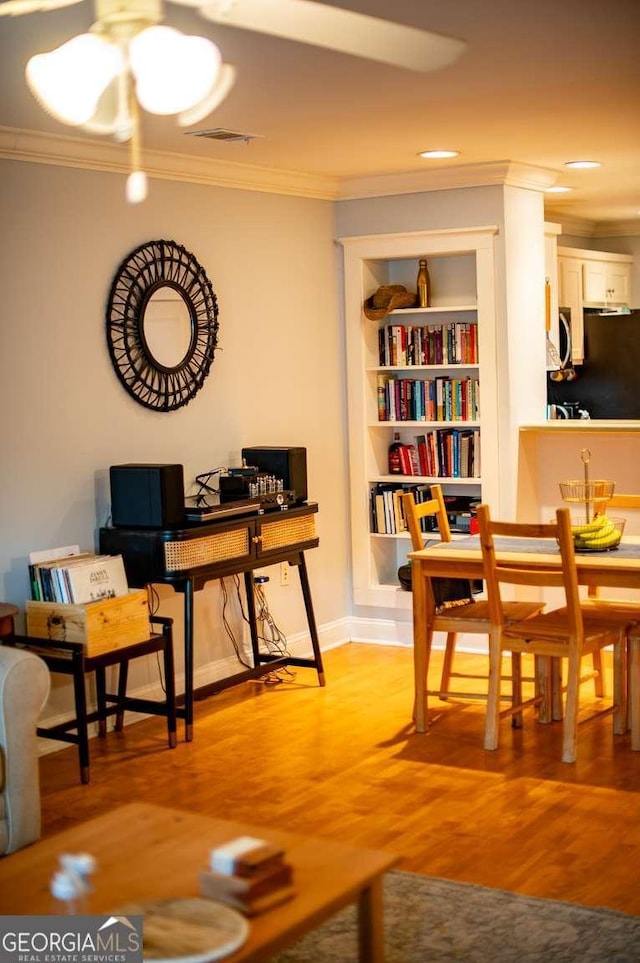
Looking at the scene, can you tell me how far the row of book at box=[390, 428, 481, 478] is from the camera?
249 inches

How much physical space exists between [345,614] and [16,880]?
13.8 ft

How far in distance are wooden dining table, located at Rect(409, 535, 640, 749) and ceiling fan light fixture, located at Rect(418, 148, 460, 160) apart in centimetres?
180

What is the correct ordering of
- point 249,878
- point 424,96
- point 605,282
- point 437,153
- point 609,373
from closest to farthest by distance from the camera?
point 249,878
point 424,96
point 437,153
point 609,373
point 605,282

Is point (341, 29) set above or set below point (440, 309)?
above

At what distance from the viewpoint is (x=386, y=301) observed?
6.38m

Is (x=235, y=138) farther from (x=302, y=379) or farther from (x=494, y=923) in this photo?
(x=494, y=923)

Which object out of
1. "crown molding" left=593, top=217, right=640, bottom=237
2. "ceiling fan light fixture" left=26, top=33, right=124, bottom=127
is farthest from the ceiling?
"crown molding" left=593, top=217, right=640, bottom=237

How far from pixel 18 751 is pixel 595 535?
90.6 inches

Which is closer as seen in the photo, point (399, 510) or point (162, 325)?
point (162, 325)

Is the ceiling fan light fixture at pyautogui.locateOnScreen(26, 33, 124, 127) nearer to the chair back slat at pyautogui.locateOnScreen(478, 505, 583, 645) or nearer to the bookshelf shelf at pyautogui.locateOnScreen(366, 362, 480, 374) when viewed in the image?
the chair back slat at pyautogui.locateOnScreen(478, 505, 583, 645)

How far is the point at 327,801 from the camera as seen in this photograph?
4188 mm

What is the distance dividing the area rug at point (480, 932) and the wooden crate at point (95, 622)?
1.63m

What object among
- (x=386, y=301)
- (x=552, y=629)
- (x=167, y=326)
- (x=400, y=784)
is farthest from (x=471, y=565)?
(x=386, y=301)

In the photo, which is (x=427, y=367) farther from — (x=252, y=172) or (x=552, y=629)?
(x=552, y=629)
